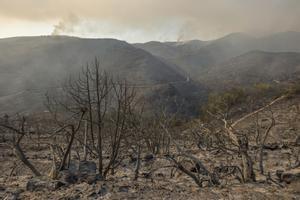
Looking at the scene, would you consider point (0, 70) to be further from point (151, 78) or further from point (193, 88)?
point (193, 88)

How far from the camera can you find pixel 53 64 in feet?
361

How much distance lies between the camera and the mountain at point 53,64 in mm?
86500

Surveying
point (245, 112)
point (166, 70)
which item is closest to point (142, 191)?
point (245, 112)

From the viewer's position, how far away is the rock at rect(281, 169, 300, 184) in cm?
785

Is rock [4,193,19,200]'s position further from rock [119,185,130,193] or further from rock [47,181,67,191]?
rock [119,185,130,193]

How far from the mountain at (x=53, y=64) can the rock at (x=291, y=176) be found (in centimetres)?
6692

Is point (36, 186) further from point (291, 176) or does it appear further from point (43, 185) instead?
point (291, 176)

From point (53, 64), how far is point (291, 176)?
10757cm

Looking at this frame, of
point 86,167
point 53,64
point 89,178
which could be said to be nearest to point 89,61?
point 53,64

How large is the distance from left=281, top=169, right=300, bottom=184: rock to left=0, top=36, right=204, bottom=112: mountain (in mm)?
66920

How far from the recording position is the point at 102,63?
360 ft

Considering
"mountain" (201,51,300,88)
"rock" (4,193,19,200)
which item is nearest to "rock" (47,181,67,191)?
"rock" (4,193,19,200)

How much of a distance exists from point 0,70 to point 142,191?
104083 millimetres

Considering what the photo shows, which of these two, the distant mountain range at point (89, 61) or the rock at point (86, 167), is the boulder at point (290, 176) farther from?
the distant mountain range at point (89, 61)
